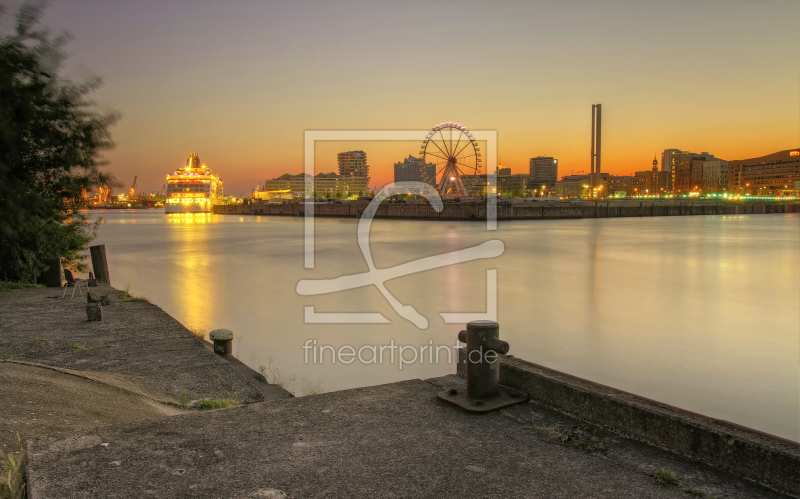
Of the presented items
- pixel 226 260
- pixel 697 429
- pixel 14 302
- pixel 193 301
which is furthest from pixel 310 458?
pixel 226 260

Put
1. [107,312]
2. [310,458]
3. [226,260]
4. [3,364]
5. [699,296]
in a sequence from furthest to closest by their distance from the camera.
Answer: [226,260] < [699,296] < [107,312] < [3,364] < [310,458]

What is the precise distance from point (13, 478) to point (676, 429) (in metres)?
4.57

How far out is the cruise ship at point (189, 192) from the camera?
537 ft

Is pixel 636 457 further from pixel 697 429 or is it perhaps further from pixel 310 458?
pixel 310 458

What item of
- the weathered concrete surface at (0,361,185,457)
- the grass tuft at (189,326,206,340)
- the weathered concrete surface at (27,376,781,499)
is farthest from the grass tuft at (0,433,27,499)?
the grass tuft at (189,326,206,340)

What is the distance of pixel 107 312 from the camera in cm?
1065

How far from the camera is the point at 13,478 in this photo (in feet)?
11.3

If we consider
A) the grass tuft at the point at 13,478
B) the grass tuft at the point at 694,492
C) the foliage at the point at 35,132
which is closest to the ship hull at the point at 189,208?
the foliage at the point at 35,132

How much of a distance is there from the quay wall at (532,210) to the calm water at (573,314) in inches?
1868

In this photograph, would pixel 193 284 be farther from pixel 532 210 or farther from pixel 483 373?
pixel 532 210

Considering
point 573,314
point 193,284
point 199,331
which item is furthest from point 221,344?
point 193,284

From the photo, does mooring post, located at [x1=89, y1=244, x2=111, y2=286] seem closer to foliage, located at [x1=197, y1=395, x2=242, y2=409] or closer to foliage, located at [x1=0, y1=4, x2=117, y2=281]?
foliage, located at [x1=0, y1=4, x2=117, y2=281]

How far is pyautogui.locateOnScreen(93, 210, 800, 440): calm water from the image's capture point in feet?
28.1

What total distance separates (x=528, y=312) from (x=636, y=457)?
1034 cm
